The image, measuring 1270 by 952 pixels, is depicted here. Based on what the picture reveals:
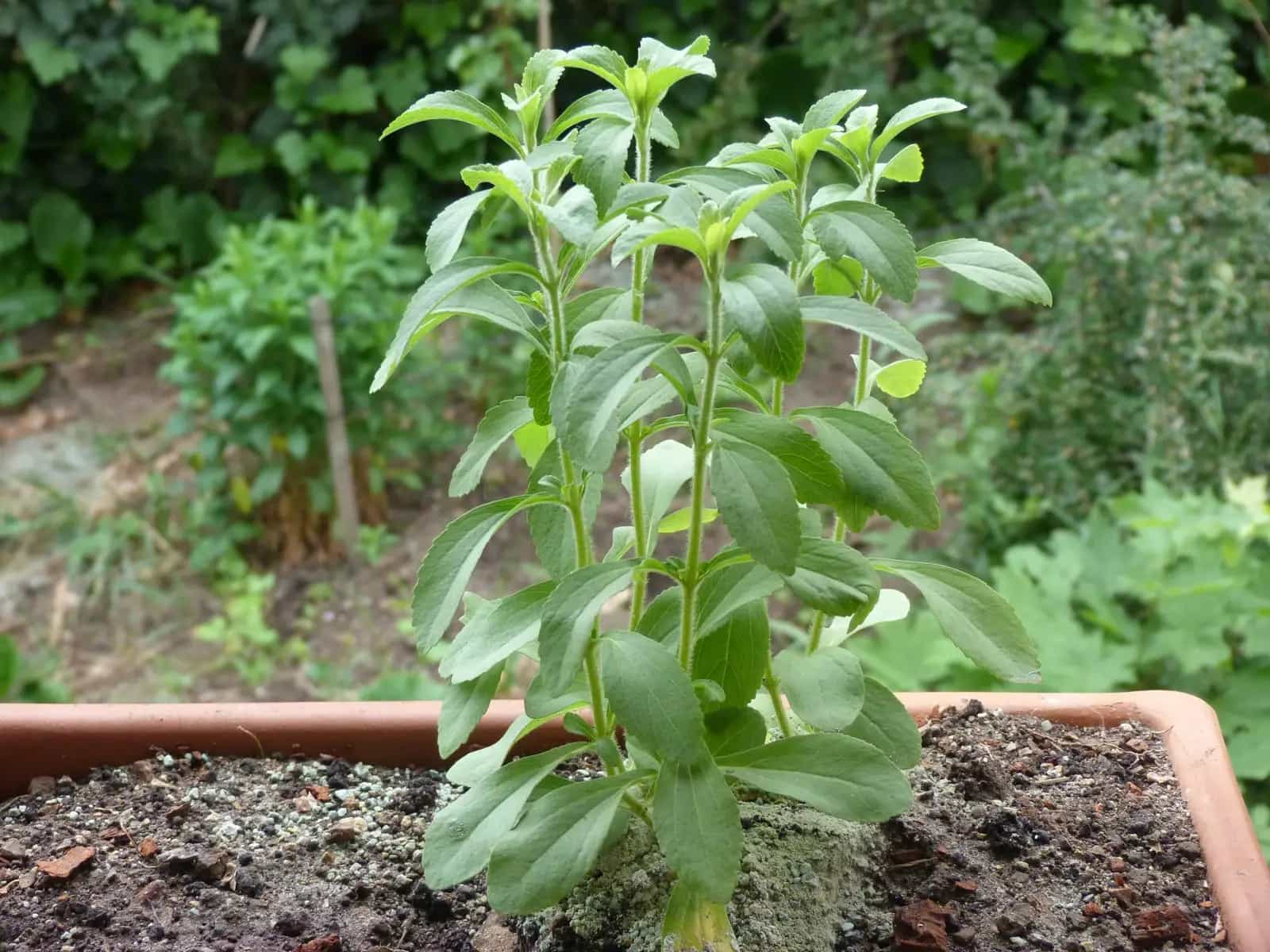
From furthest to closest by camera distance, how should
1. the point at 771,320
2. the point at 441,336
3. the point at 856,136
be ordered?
1. the point at 441,336
2. the point at 856,136
3. the point at 771,320

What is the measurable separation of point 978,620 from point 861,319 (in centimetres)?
28

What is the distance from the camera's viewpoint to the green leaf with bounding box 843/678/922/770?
3.20 ft

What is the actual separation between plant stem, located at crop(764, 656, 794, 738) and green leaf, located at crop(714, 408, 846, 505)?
7.6 inches

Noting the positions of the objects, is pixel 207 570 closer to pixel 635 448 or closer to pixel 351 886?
pixel 351 886

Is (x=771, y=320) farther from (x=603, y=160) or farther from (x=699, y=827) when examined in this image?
(x=699, y=827)

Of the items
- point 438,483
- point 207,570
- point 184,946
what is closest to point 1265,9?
point 438,483

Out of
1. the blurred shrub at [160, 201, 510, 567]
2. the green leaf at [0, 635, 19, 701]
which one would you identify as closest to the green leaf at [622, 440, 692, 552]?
the green leaf at [0, 635, 19, 701]

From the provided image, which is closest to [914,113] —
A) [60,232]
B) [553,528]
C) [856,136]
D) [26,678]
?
[856,136]

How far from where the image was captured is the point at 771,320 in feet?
2.48

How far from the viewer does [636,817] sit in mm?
1021

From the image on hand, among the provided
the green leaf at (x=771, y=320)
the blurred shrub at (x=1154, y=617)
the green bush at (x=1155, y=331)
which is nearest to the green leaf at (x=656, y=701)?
the green leaf at (x=771, y=320)

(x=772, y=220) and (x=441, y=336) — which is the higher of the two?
(x=772, y=220)

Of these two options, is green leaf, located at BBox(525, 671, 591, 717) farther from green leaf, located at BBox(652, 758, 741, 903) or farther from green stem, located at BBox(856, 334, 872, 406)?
green stem, located at BBox(856, 334, 872, 406)

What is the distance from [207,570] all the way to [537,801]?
2.29 metres
